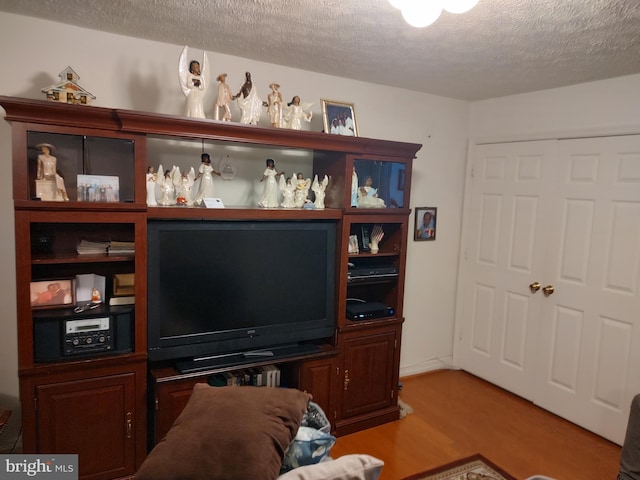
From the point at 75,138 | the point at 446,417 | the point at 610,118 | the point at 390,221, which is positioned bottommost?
the point at 446,417

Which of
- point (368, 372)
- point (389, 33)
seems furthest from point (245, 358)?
point (389, 33)

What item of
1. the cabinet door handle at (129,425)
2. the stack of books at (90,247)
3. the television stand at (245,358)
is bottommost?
the cabinet door handle at (129,425)

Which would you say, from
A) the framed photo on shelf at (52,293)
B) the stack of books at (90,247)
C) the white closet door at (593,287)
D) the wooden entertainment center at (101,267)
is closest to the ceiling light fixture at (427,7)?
the wooden entertainment center at (101,267)

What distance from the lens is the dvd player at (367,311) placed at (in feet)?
9.57

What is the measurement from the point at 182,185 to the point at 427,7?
5.15 ft

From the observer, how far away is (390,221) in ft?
9.73

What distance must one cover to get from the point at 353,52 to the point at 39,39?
67.0 inches

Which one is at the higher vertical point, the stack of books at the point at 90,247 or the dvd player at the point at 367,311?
the stack of books at the point at 90,247

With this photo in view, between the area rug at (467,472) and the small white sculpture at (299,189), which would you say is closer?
the area rug at (467,472)

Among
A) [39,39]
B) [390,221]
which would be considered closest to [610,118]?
[390,221]

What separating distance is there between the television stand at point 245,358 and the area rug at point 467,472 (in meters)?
0.94

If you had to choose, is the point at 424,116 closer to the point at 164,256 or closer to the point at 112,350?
the point at 164,256

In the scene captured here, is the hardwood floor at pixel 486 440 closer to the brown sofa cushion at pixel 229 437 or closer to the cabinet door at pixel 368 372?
the cabinet door at pixel 368 372

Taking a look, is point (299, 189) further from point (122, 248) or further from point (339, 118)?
point (122, 248)
